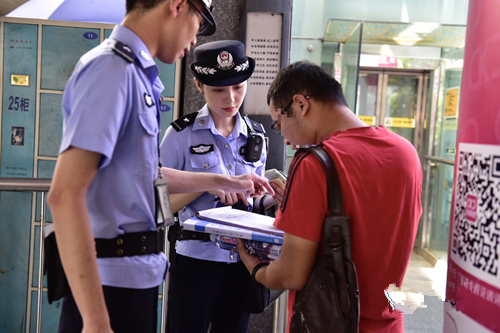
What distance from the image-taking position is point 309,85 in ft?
3.88

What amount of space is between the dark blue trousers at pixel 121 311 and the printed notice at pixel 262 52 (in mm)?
1732

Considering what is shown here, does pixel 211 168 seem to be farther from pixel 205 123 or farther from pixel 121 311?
pixel 121 311

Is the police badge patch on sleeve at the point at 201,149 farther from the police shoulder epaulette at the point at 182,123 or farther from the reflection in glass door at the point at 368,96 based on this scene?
the reflection in glass door at the point at 368,96

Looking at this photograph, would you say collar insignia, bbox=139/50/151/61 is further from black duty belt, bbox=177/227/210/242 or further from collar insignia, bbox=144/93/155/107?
black duty belt, bbox=177/227/210/242

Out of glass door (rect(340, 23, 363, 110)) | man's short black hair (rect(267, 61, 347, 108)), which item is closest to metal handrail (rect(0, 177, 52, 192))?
man's short black hair (rect(267, 61, 347, 108))

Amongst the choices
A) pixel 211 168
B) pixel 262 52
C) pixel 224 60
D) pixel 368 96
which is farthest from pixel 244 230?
pixel 368 96

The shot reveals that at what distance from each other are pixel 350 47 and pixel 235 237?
10.5ft

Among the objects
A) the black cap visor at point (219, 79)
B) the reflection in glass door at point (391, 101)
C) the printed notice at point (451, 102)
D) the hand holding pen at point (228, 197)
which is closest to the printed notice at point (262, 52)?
the black cap visor at point (219, 79)

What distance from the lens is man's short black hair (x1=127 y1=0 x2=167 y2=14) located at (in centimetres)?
96

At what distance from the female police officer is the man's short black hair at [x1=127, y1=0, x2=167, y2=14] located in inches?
28.8

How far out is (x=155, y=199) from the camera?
0.99m

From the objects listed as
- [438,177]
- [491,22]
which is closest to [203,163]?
[491,22]

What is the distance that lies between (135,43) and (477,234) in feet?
3.26

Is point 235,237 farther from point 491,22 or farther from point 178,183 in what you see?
point 491,22
